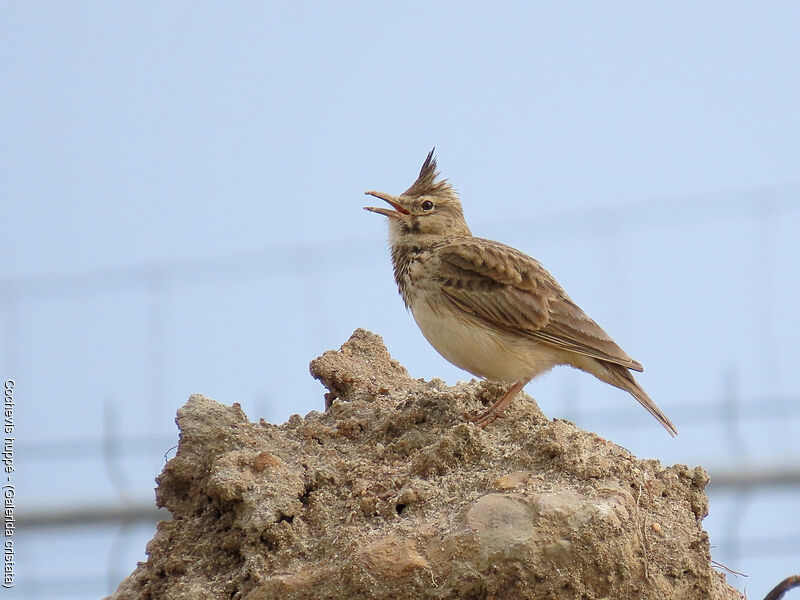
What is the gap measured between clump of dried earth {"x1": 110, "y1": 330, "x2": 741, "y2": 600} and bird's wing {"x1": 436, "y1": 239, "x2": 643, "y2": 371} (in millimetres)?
1205

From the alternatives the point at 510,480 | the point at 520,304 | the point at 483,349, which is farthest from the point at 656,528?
the point at 520,304

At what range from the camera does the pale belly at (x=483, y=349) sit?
754cm

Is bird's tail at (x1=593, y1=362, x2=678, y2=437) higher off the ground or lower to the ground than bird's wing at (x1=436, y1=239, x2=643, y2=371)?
lower

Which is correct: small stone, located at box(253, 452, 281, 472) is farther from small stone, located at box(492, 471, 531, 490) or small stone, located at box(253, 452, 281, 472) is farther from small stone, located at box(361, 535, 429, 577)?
small stone, located at box(492, 471, 531, 490)

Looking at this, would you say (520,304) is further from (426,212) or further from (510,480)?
(510,480)

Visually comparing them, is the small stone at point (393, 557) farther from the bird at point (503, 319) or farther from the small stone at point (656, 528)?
the bird at point (503, 319)

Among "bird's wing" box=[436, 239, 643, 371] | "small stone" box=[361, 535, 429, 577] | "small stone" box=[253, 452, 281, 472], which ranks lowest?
"small stone" box=[361, 535, 429, 577]

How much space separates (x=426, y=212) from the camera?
27.7ft

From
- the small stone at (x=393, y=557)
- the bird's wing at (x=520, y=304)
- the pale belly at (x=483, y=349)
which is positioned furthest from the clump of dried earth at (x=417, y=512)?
the bird's wing at (x=520, y=304)

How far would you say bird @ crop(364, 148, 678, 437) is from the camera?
7.61 metres

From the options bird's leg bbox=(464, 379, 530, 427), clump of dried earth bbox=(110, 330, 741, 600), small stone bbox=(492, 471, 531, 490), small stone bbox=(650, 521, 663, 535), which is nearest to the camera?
clump of dried earth bbox=(110, 330, 741, 600)

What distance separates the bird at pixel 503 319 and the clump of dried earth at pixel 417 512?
1.07m

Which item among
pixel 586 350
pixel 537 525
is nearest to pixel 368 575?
pixel 537 525

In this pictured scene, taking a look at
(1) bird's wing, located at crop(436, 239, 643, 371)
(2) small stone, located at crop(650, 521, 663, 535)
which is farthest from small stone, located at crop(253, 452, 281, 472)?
(1) bird's wing, located at crop(436, 239, 643, 371)
